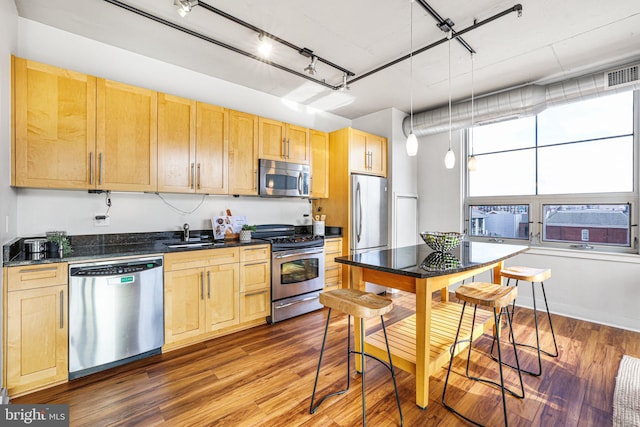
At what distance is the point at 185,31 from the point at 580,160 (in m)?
4.69

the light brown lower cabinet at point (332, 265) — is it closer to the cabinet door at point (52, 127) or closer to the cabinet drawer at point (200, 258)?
the cabinet drawer at point (200, 258)

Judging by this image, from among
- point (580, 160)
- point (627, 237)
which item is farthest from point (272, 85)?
point (627, 237)

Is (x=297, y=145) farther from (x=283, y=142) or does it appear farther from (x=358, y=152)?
(x=358, y=152)

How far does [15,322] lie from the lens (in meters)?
1.96

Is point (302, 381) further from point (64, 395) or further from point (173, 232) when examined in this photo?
point (173, 232)

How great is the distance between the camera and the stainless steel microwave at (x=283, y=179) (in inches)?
142

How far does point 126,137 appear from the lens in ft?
8.77

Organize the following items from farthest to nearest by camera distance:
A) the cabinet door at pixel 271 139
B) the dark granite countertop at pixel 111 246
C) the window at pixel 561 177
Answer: the cabinet door at pixel 271 139, the window at pixel 561 177, the dark granite countertop at pixel 111 246

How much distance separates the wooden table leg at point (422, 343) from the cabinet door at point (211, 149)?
2.43 metres

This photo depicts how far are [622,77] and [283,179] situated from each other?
3.80 metres

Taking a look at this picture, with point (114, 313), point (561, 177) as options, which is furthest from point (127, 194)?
point (561, 177)

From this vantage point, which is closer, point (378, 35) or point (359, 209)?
point (378, 35)

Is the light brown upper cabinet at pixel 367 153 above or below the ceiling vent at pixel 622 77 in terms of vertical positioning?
below

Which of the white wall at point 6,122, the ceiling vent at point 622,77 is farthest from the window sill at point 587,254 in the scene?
the white wall at point 6,122
